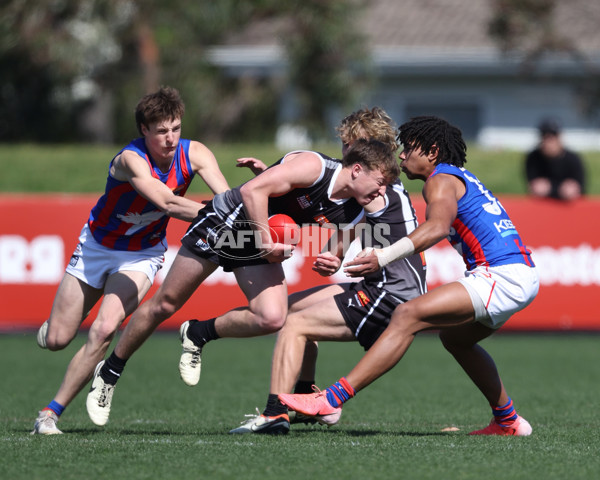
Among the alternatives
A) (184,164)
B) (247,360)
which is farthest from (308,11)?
(184,164)

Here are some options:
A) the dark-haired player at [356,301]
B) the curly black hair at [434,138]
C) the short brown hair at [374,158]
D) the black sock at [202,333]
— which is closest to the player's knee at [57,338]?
the black sock at [202,333]

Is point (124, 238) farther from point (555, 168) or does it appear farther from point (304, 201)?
point (555, 168)

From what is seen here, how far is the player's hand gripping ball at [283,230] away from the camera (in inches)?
227

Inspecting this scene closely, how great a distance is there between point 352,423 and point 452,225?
1658 mm

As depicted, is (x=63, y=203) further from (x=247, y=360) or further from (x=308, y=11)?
(x=308, y=11)

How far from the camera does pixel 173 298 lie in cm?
595

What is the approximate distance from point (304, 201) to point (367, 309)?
30.5 inches

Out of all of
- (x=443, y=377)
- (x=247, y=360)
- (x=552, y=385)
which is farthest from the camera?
(x=247, y=360)

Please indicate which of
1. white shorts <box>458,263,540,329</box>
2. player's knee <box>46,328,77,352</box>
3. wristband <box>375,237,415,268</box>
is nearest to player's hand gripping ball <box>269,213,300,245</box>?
wristband <box>375,237,415,268</box>

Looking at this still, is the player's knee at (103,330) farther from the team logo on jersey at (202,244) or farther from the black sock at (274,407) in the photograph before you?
the black sock at (274,407)

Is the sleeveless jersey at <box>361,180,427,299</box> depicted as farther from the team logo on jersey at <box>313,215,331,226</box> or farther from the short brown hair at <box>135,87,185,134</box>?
the short brown hair at <box>135,87,185,134</box>

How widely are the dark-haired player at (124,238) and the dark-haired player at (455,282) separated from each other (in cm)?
134

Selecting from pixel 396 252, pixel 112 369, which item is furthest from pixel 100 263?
pixel 396 252

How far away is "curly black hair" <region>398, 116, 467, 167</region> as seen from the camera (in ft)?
19.0
